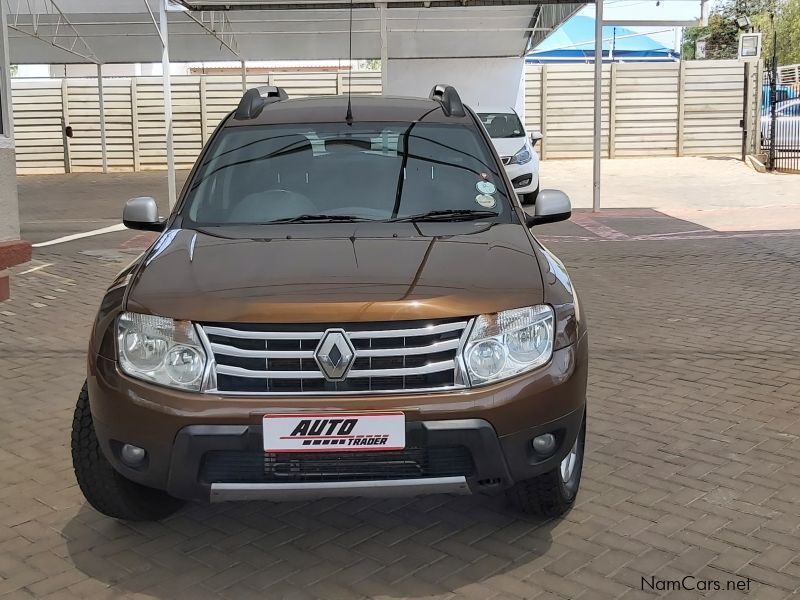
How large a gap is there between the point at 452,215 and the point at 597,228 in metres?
10.1

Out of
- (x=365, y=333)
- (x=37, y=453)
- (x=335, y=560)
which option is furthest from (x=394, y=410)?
(x=37, y=453)

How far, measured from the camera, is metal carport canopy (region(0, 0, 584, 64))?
19359mm

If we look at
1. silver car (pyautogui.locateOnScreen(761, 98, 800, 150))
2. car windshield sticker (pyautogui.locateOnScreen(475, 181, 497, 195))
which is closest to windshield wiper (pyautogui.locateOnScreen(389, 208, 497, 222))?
car windshield sticker (pyautogui.locateOnScreen(475, 181, 497, 195))

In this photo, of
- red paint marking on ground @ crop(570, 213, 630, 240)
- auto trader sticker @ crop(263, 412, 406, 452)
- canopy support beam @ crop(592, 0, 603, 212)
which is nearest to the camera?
auto trader sticker @ crop(263, 412, 406, 452)

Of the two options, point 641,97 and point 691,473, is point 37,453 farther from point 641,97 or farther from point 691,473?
point 641,97

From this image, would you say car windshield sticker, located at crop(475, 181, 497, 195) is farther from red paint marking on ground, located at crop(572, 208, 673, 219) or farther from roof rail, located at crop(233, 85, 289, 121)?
red paint marking on ground, located at crop(572, 208, 673, 219)

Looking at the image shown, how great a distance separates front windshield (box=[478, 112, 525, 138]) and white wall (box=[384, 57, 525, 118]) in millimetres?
10148

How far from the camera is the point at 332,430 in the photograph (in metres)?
3.17

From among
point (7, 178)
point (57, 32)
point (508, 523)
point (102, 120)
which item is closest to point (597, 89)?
point (7, 178)

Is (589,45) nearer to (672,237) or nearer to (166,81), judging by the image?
(166,81)

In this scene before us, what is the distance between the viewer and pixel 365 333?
321 cm

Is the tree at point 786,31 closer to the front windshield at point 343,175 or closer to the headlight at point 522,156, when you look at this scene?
the headlight at point 522,156

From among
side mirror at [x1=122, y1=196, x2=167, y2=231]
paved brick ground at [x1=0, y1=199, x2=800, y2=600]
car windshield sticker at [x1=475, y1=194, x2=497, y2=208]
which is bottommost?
paved brick ground at [x1=0, y1=199, x2=800, y2=600]

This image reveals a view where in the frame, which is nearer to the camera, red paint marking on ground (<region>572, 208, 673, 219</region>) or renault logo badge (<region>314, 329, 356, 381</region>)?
renault logo badge (<region>314, 329, 356, 381</region>)
